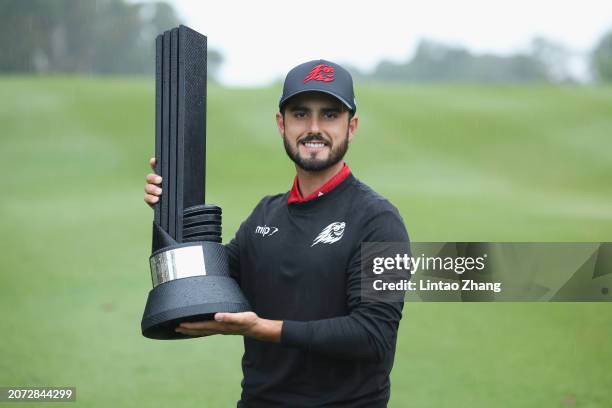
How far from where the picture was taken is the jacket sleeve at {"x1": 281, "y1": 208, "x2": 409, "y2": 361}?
2189mm

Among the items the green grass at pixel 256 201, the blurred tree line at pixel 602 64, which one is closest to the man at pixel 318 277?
the green grass at pixel 256 201

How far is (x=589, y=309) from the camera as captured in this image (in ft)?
21.3

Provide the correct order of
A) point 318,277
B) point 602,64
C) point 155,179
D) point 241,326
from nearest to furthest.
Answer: point 241,326 < point 318,277 < point 155,179 < point 602,64

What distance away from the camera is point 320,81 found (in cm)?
235

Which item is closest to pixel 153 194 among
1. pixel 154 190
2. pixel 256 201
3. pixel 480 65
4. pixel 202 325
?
pixel 154 190

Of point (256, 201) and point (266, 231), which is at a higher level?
point (256, 201)

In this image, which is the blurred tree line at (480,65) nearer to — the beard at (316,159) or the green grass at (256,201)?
the green grass at (256,201)

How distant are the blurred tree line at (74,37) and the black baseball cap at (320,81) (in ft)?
116

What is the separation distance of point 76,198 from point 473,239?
20.2 ft

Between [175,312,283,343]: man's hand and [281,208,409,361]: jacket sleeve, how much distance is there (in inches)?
1.2

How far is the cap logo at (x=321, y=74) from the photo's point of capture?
2.36m

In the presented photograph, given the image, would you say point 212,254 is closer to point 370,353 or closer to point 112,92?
point 370,353

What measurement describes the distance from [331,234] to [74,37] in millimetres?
42837

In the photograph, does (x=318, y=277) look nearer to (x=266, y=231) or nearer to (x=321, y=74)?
(x=266, y=231)
